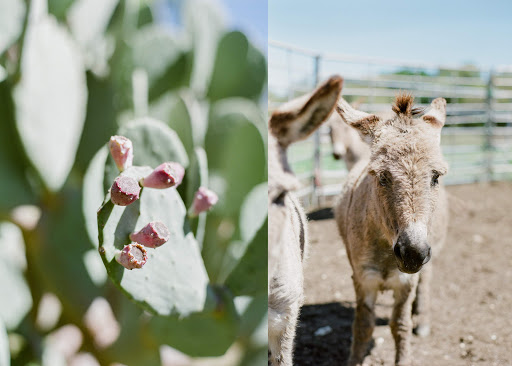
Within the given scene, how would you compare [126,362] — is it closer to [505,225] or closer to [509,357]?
[509,357]

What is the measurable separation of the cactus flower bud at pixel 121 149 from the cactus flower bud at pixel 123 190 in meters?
0.06

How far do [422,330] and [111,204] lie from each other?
546 mm

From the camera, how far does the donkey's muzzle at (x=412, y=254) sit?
1.39 ft

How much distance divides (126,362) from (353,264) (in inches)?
15.3

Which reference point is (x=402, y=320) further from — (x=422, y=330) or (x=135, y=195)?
(x=135, y=195)

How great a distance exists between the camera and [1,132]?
0.70 m

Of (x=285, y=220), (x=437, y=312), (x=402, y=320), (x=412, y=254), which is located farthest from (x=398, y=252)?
(x=437, y=312)

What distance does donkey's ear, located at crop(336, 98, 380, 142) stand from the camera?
0.49m

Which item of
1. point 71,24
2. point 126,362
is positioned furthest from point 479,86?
point 126,362

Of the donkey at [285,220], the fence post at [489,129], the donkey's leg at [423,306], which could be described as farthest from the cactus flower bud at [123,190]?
the fence post at [489,129]

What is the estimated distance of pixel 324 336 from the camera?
0.75 metres

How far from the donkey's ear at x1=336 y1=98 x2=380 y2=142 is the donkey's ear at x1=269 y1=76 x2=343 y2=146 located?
8cm

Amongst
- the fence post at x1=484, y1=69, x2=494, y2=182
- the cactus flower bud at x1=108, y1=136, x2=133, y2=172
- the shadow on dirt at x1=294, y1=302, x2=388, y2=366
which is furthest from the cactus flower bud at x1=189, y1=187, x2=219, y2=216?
the fence post at x1=484, y1=69, x2=494, y2=182

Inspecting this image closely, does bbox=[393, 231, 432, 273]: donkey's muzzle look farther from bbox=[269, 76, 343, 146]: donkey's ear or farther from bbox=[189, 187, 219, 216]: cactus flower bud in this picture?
bbox=[189, 187, 219, 216]: cactus flower bud
